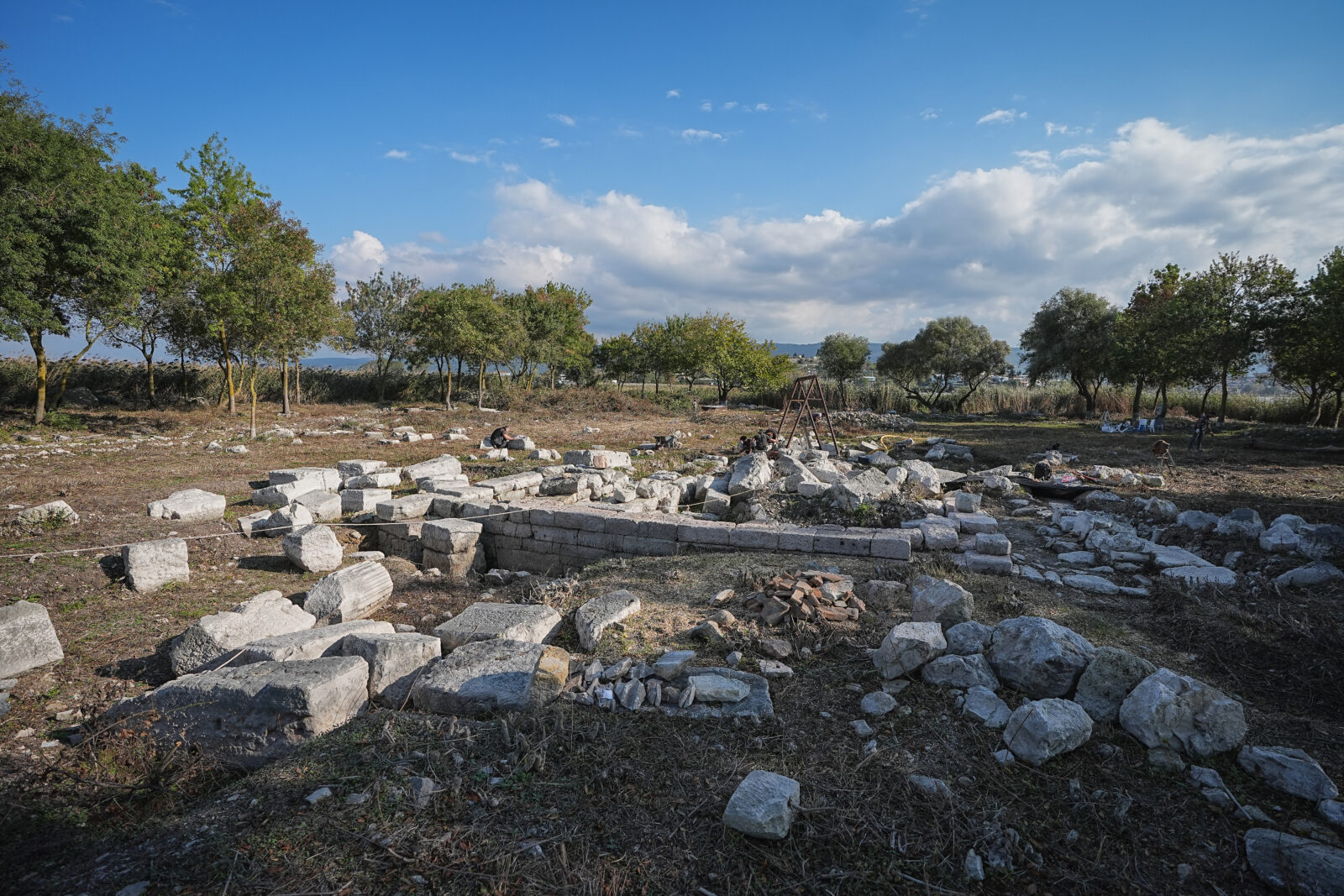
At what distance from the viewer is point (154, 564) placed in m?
6.25

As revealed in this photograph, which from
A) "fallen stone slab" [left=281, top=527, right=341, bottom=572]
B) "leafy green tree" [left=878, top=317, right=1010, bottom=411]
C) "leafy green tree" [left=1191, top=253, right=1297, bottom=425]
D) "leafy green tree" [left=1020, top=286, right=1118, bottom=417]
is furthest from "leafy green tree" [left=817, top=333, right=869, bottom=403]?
"fallen stone slab" [left=281, top=527, right=341, bottom=572]

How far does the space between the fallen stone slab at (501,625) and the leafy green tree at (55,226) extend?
1831cm

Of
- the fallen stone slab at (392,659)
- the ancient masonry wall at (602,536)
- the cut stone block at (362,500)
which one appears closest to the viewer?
the fallen stone slab at (392,659)

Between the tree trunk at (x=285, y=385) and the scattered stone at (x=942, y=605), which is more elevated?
the tree trunk at (x=285, y=385)

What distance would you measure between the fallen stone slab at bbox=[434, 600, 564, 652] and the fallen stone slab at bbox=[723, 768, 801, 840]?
2269 mm

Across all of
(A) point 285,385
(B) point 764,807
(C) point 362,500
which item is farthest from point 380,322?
(B) point 764,807

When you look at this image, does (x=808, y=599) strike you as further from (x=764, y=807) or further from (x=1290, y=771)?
(x=1290, y=771)

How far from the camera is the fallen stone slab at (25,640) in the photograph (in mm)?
4402

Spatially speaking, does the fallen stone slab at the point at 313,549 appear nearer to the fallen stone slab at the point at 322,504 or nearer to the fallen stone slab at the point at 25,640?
the fallen stone slab at the point at 322,504

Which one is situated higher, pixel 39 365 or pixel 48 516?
pixel 39 365

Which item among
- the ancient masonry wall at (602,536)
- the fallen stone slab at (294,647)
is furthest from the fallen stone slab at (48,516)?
the fallen stone slab at (294,647)

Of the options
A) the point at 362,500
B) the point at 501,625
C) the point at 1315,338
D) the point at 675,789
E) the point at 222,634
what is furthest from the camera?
the point at 1315,338

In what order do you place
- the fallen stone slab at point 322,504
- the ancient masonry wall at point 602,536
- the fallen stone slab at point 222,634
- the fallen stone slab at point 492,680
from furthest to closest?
the fallen stone slab at point 322,504, the ancient masonry wall at point 602,536, the fallen stone slab at point 222,634, the fallen stone slab at point 492,680

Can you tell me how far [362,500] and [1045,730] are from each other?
970 centimetres
